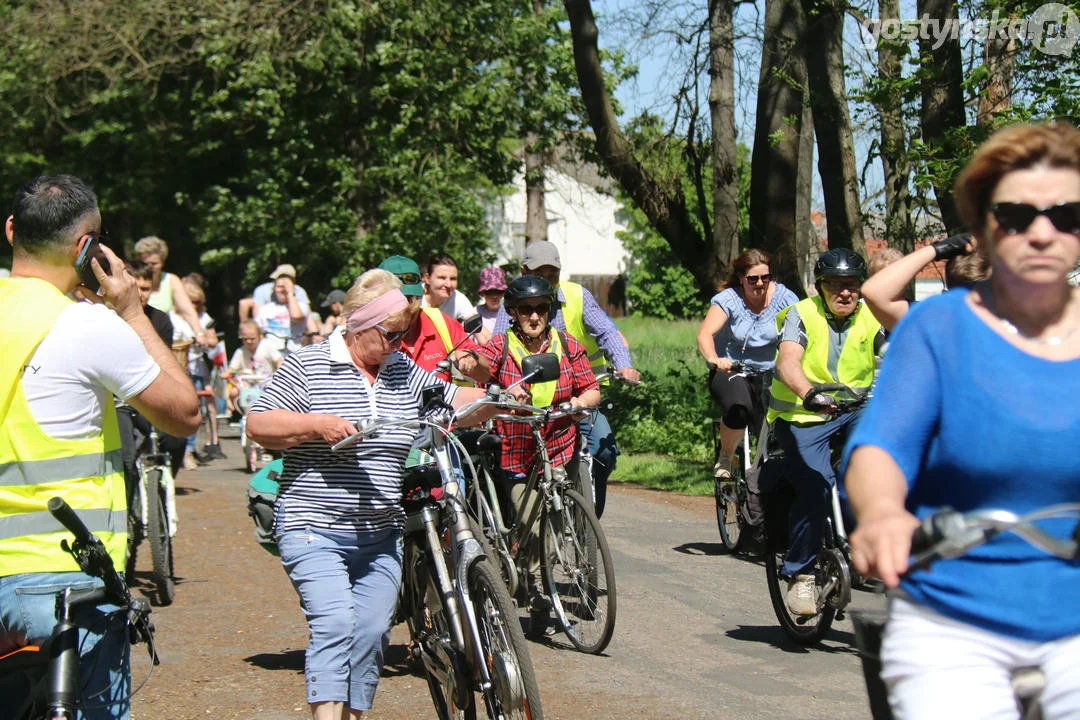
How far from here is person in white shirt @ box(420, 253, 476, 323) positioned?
10.5m

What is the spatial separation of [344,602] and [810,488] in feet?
9.78

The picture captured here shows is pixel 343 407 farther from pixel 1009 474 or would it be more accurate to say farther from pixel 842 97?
pixel 842 97

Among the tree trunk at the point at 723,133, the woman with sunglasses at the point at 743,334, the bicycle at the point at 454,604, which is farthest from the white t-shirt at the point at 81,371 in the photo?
the tree trunk at the point at 723,133

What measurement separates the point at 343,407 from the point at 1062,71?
21.5ft

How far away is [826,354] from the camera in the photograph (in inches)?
281

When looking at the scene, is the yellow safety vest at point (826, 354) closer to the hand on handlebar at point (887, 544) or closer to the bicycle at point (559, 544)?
the bicycle at point (559, 544)

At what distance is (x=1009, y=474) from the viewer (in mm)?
2695

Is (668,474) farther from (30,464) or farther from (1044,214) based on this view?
(1044,214)

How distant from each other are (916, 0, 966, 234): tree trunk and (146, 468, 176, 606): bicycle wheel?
5.92 metres

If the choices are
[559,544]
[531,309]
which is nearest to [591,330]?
[531,309]

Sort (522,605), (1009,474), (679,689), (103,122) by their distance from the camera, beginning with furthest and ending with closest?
1. (103,122)
2. (522,605)
3. (679,689)
4. (1009,474)

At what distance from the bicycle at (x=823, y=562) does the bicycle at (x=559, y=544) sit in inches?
35.8

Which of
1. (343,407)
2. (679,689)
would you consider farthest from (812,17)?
(343,407)

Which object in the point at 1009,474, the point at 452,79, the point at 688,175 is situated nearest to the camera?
the point at 1009,474
